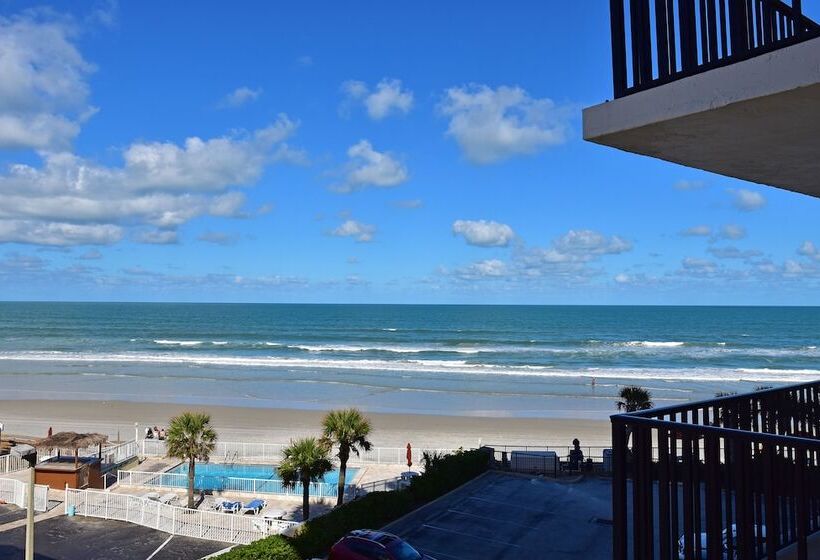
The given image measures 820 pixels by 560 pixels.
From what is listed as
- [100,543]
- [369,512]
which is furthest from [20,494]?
[369,512]

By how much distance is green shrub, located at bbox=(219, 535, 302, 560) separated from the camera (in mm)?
12477

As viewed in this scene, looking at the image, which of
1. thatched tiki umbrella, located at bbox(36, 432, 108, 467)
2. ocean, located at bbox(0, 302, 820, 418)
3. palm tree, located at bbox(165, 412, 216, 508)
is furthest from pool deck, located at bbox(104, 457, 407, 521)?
ocean, located at bbox(0, 302, 820, 418)

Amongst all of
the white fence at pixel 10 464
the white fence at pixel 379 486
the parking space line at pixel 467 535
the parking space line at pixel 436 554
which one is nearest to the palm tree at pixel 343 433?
the white fence at pixel 379 486

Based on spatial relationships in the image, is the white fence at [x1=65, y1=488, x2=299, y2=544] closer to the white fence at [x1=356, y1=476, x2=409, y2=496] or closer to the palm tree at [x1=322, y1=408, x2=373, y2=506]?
the palm tree at [x1=322, y1=408, x2=373, y2=506]

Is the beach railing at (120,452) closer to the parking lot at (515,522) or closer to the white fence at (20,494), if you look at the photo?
the white fence at (20,494)

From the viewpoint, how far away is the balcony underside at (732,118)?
2959 mm

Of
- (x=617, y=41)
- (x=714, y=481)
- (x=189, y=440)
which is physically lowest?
(x=189, y=440)

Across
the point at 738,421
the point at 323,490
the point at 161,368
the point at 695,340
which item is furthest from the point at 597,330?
the point at 738,421

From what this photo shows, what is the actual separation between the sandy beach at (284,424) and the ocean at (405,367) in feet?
8.05

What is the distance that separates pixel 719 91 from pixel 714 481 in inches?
89.1

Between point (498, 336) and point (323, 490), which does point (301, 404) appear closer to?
point (323, 490)

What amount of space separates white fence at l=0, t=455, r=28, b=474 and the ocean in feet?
57.2

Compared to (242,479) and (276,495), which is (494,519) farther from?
(242,479)

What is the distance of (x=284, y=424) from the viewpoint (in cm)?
3491
